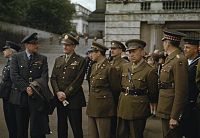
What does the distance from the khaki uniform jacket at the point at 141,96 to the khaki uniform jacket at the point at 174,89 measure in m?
0.34

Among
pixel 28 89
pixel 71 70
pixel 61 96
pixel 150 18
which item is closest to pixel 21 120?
pixel 28 89

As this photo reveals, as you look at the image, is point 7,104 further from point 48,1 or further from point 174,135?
point 48,1

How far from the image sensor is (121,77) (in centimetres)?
634

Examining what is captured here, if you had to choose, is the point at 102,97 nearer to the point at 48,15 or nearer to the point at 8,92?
the point at 8,92

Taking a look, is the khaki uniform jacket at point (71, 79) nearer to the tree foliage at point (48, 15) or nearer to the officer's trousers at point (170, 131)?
the officer's trousers at point (170, 131)

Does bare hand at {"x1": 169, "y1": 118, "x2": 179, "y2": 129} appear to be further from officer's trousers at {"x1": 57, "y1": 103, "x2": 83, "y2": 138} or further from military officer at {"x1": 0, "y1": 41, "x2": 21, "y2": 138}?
military officer at {"x1": 0, "y1": 41, "x2": 21, "y2": 138}

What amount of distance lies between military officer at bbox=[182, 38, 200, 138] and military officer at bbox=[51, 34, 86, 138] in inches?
74.2

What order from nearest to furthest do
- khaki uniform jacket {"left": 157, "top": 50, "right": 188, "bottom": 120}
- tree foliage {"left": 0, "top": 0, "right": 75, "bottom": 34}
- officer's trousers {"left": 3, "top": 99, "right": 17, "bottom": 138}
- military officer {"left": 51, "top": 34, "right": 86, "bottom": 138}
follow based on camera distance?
khaki uniform jacket {"left": 157, "top": 50, "right": 188, "bottom": 120}, military officer {"left": 51, "top": 34, "right": 86, "bottom": 138}, officer's trousers {"left": 3, "top": 99, "right": 17, "bottom": 138}, tree foliage {"left": 0, "top": 0, "right": 75, "bottom": 34}

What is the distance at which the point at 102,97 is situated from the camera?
Result: 632cm

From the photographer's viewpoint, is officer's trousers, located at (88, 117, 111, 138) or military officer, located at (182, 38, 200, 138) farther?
officer's trousers, located at (88, 117, 111, 138)

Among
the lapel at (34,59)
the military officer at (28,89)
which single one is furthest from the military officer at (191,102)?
the lapel at (34,59)

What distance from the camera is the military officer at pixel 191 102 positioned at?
562cm

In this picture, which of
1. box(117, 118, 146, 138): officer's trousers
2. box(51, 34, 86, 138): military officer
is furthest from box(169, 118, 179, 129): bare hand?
box(51, 34, 86, 138): military officer

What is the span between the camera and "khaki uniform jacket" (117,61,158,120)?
588 centimetres
